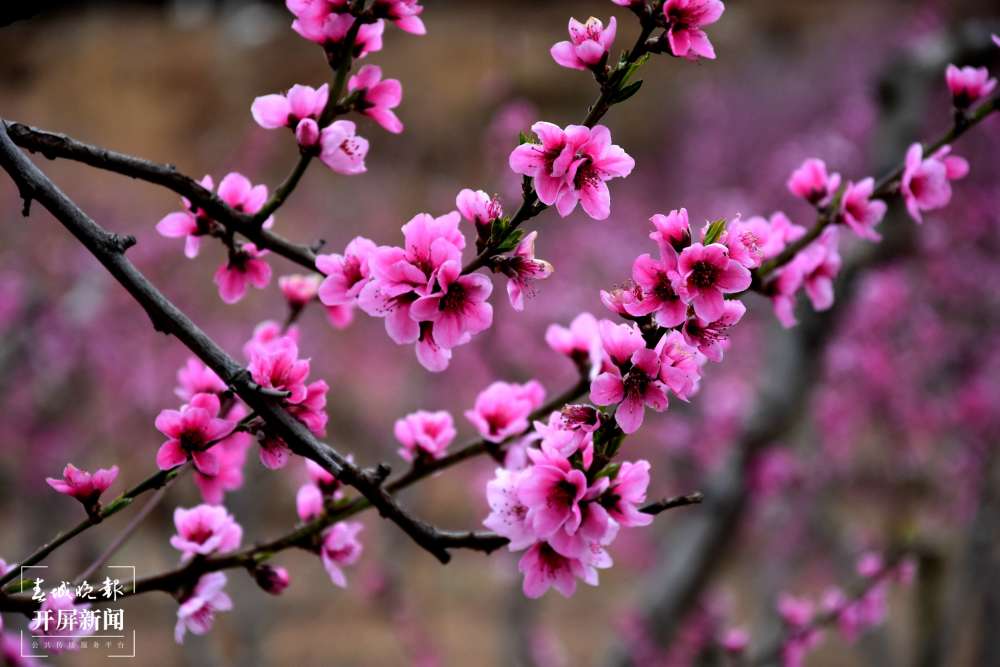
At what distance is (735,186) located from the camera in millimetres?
9109

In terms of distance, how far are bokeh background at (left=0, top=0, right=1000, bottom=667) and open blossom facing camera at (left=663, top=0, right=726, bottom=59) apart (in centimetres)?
79

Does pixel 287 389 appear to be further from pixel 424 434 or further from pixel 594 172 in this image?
pixel 594 172

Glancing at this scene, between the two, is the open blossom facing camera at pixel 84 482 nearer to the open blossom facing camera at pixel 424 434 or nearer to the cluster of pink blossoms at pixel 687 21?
the open blossom facing camera at pixel 424 434

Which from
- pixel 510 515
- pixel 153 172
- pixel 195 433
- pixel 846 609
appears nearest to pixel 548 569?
pixel 510 515

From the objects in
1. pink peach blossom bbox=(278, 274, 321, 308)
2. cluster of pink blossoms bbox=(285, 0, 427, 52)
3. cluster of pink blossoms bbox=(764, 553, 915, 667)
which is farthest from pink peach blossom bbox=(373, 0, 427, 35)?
cluster of pink blossoms bbox=(764, 553, 915, 667)

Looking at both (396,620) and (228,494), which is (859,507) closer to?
(396,620)

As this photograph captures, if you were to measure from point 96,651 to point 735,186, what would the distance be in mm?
8169

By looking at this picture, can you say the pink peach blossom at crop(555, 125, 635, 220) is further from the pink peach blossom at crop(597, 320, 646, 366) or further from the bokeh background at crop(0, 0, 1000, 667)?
the bokeh background at crop(0, 0, 1000, 667)

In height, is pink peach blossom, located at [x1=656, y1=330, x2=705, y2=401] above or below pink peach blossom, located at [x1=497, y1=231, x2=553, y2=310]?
below

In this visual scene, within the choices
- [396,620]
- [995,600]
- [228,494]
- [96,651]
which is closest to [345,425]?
[96,651]

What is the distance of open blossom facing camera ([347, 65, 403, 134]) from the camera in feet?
3.06

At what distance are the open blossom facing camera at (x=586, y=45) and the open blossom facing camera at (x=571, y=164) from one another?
0.10 meters

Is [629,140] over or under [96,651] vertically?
over

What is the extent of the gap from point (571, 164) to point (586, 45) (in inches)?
5.5
